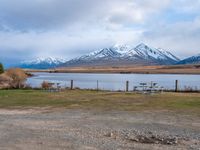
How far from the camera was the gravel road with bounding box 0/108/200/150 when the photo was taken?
38.2 feet

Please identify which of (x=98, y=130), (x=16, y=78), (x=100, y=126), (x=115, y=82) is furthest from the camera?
(x=115, y=82)

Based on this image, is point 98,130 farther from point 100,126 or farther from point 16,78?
point 16,78

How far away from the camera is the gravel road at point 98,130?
11.6m

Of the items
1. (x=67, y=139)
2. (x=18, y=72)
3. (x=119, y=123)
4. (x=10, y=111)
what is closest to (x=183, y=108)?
(x=119, y=123)

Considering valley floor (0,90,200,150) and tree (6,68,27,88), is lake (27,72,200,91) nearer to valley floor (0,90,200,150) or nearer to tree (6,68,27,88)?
tree (6,68,27,88)

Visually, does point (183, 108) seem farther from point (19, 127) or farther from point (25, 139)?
point (25, 139)

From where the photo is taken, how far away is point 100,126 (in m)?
15.3

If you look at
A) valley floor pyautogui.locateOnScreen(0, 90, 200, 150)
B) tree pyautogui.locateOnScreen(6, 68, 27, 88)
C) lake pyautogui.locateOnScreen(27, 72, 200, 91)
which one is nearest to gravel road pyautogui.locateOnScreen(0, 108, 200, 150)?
valley floor pyautogui.locateOnScreen(0, 90, 200, 150)

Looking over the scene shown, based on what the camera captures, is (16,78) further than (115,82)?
No

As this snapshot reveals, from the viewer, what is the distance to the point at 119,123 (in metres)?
16.1

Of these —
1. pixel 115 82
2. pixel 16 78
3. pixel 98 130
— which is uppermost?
pixel 16 78

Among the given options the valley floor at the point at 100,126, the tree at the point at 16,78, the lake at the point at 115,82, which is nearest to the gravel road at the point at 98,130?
the valley floor at the point at 100,126

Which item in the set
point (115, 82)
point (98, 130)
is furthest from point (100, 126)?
point (115, 82)

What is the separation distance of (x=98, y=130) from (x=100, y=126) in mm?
1080
